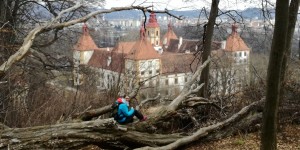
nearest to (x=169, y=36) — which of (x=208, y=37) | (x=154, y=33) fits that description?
(x=154, y=33)

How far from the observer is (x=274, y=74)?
6297 millimetres

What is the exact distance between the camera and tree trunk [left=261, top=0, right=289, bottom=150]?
612 cm

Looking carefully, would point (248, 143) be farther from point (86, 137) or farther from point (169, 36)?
point (169, 36)

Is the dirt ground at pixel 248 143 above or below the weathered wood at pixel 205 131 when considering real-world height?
below

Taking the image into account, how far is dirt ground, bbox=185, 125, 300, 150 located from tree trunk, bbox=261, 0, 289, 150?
6.34 ft

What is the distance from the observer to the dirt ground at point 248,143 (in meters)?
8.63

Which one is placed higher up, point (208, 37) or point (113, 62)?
point (208, 37)

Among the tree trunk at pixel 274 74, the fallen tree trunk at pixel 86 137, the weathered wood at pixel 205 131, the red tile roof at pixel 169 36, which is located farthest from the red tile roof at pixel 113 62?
the red tile roof at pixel 169 36

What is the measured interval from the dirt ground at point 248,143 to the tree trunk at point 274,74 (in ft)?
6.34

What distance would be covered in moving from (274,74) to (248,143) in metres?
3.04

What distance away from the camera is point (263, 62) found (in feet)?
128

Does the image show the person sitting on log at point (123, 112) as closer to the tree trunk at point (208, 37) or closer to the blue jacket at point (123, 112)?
the blue jacket at point (123, 112)

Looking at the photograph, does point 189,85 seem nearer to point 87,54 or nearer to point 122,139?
point 122,139

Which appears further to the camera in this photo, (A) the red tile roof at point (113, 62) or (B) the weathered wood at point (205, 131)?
(A) the red tile roof at point (113, 62)
